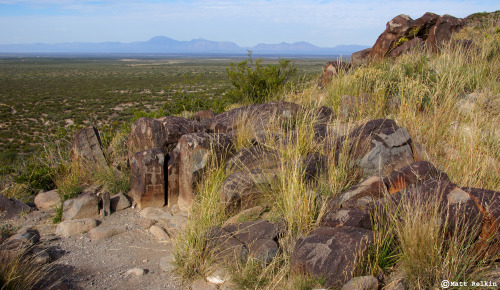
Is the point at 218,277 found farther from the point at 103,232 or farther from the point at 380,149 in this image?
the point at 380,149

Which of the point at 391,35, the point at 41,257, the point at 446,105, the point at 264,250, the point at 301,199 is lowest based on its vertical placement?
the point at 41,257

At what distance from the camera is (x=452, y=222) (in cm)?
340

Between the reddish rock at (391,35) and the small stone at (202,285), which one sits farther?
the reddish rock at (391,35)

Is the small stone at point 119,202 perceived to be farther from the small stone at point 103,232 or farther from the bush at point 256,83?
the bush at point 256,83

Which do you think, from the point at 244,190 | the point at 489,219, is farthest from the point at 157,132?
the point at 489,219

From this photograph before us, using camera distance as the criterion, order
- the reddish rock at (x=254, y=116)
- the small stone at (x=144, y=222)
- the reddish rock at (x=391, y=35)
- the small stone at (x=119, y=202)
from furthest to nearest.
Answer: the reddish rock at (x=391, y=35)
the reddish rock at (x=254, y=116)
the small stone at (x=119, y=202)
the small stone at (x=144, y=222)

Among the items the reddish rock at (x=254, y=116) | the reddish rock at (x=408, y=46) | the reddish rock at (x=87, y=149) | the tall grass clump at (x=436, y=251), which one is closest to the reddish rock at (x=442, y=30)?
the reddish rock at (x=408, y=46)

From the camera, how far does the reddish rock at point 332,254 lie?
10.6ft

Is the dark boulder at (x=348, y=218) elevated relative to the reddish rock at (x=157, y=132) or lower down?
lower down

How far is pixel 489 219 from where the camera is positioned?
3.36m

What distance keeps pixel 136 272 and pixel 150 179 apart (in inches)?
78.1

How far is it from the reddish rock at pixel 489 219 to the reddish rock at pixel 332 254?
2.98ft

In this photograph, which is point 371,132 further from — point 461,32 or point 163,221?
point 461,32

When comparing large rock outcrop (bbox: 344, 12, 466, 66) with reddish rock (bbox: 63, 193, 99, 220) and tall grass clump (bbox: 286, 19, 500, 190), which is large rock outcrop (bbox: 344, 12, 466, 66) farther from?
reddish rock (bbox: 63, 193, 99, 220)
